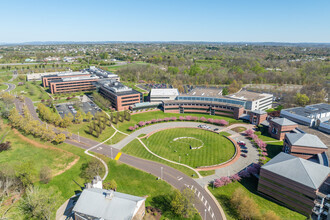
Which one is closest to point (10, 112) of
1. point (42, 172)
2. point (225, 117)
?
point (42, 172)

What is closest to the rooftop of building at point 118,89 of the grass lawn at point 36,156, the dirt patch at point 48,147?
the dirt patch at point 48,147

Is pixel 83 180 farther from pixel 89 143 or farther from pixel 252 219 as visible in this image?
pixel 252 219

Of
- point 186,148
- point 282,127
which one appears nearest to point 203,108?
point 186,148

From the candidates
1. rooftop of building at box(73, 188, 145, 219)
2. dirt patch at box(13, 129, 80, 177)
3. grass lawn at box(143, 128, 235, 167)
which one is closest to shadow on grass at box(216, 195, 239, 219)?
grass lawn at box(143, 128, 235, 167)

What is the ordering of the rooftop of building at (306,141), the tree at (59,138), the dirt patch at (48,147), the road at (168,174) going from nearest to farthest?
the road at (168,174), the rooftop of building at (306,141), the dirt patch at (48,147), the tree at (59,138)

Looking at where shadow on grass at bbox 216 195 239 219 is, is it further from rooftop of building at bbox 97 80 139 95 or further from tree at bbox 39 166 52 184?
rooftop of building at bbox 97 80 139 95

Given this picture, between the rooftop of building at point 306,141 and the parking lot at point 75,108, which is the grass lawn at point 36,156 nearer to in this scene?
the parking lot at point 75,108
